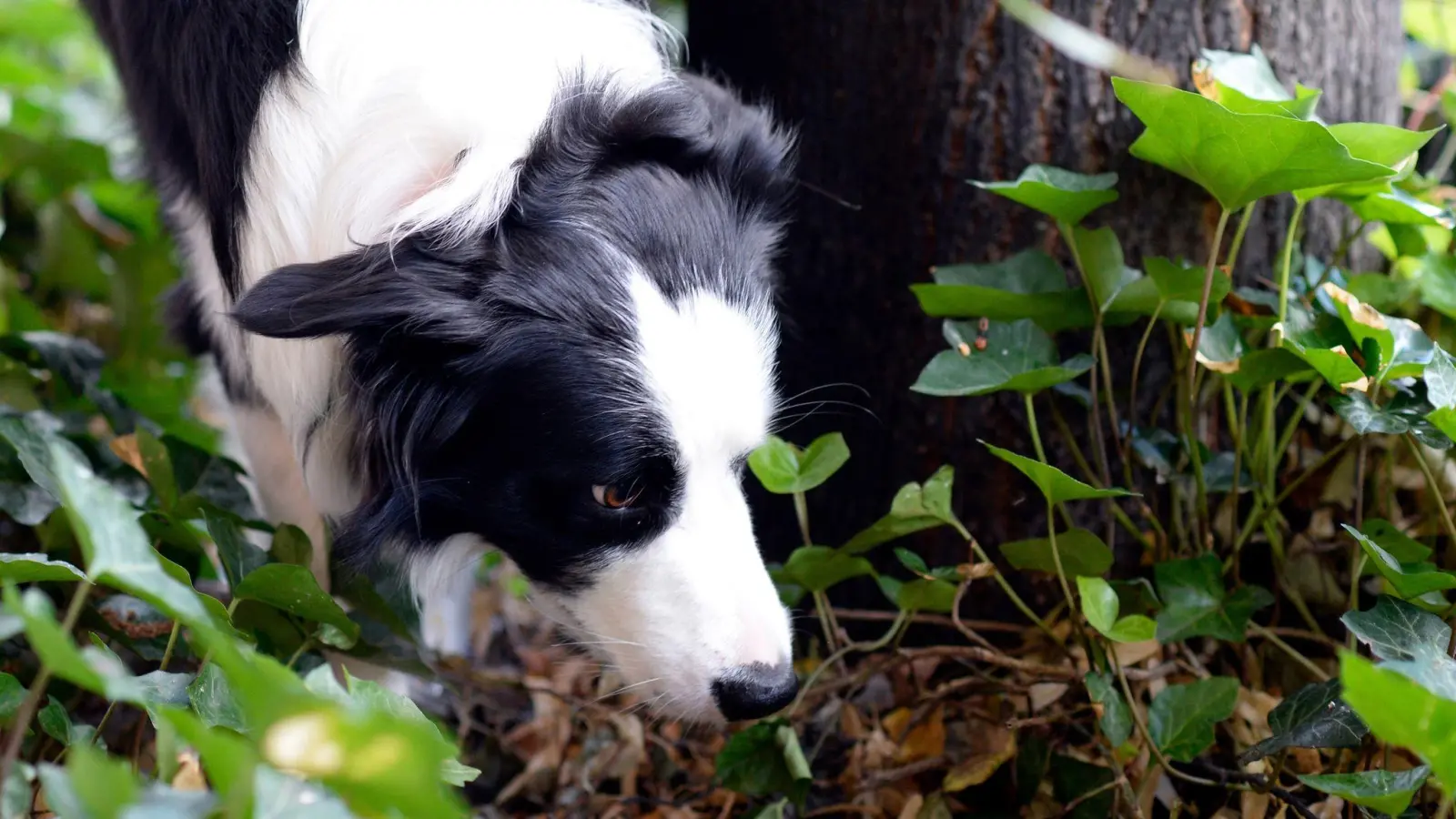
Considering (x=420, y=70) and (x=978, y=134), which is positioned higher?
(x=420, y=70)

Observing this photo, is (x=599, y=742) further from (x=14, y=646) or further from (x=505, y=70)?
(x=505, y=70)

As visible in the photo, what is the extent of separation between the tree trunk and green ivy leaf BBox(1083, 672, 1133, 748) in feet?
1.30

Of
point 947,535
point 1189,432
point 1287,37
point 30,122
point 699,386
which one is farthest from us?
point 30,122

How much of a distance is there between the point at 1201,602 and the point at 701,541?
2.19ft

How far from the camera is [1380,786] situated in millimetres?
1075

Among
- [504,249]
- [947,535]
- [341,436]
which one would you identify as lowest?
[947,535]

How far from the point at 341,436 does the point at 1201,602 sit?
3.95 feet

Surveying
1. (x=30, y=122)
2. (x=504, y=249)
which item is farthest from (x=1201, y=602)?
(x=30, y=122)

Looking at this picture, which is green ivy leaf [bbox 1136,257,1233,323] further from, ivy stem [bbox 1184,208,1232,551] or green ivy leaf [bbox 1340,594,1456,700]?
green ivy leaf [bbox 1340,594,1456,700]

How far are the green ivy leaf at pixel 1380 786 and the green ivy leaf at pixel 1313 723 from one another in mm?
122

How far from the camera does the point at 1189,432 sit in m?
1.54

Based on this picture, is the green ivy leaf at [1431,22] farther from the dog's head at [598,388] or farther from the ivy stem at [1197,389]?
the dog's head at [598,388]

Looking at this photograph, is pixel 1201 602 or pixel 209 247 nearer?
pixel 1201 602

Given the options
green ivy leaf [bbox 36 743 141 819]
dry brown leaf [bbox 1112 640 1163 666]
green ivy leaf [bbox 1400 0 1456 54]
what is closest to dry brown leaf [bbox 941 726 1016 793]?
dry brown leaf [bbox 1112 640 1163 666]
